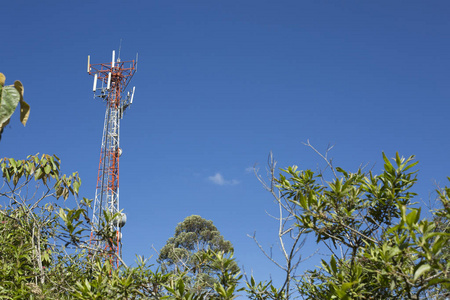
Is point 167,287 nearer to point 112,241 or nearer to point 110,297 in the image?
point 110,297

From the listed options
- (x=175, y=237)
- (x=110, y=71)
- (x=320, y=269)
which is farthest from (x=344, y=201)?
(x=175, y=237)

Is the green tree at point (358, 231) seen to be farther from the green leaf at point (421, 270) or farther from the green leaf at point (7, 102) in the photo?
the green leaf at point (7, 102)

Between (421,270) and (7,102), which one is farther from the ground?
(7,102)

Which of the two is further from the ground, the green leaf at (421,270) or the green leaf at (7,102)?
the green leaf at (7,102)

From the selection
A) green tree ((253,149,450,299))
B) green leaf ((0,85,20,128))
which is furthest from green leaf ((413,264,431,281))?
green leaf ((0,85,20,128))

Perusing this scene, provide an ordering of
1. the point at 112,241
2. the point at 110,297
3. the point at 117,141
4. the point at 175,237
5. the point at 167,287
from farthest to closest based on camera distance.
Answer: the point at 175,237, the point at 117,141, the point at 112,241, the point at 110,297, the point at 167,287

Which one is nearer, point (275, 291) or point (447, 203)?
point (447, 203)

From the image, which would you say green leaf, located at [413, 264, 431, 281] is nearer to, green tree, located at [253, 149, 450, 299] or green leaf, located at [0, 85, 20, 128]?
green tree, located at [253, 149, 450, 299]

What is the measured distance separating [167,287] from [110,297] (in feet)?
1.64

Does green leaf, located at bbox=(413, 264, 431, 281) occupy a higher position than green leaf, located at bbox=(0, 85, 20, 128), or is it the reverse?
green leaf, located at bbox=(0, 85, 20, 128)

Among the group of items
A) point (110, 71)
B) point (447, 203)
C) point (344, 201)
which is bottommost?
point (447, 203)

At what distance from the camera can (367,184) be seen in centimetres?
330

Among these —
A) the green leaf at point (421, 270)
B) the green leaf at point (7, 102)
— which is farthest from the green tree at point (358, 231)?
the green leaf at point (7, 102)

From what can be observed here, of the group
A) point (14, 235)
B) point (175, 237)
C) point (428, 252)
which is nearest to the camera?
point (428, 252)
